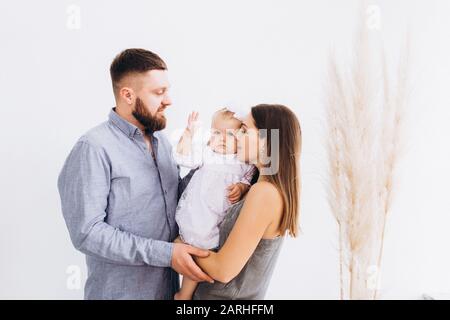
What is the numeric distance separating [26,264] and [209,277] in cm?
100

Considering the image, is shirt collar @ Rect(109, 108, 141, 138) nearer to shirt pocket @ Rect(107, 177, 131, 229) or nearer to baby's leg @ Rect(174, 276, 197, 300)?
shirt pocket @ Rect(107, 177, 131, 229)

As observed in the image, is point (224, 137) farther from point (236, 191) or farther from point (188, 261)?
point (188, 261)

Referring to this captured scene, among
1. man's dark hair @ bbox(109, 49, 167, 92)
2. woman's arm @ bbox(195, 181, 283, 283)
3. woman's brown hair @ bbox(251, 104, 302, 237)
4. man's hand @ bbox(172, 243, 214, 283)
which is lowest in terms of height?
man's hand @ bbox(172, 243, 214, 283)

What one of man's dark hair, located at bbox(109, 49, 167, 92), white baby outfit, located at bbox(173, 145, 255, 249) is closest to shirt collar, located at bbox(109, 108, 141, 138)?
man's dark hair, located at bbox(109, 49, 167, 92)

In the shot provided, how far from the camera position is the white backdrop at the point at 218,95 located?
217 centimetres

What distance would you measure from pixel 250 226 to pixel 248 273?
0.21 metres

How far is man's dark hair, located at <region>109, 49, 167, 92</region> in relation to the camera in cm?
183

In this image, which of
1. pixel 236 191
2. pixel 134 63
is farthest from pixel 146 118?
pixel 236 191

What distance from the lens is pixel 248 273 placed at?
1756 millimetres

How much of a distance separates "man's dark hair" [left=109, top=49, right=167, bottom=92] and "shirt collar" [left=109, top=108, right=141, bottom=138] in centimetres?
14

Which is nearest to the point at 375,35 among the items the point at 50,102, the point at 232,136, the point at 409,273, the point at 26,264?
the point at 232,136

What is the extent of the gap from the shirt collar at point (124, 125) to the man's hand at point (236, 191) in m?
0.42

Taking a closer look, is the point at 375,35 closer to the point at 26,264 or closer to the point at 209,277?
the point at 209,277

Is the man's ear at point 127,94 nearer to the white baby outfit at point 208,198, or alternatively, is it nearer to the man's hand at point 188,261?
the white baby outfit at point 208,198
